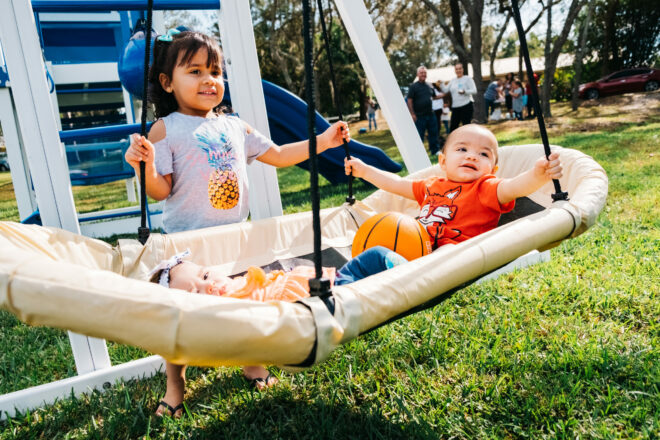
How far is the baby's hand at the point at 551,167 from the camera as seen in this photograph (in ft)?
6.40

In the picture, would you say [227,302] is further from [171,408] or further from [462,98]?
[462,98]

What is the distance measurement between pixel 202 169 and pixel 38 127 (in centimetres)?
74

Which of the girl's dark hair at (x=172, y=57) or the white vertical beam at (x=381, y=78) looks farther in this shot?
the white vertical beam at (x=381, y=78)

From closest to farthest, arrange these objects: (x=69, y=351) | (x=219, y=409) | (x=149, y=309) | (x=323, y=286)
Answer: (x=149, y=309), (x=323, y=286), (x=219, y=409), (x=69, y=351)

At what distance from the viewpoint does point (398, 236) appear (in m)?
2.26

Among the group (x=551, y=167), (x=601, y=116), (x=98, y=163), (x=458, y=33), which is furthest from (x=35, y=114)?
(x=601, y=116)

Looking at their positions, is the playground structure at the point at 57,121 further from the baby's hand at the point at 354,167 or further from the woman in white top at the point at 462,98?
the woman in white top at the point at 462,98

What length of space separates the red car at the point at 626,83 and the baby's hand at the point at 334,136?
2212cm

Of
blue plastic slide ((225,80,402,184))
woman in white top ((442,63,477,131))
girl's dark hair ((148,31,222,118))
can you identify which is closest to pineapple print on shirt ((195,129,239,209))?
girl's dark hair ((148,31,222,118))

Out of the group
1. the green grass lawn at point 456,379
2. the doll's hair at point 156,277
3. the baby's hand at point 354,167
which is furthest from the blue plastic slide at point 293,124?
the doll's hair at point 156,277

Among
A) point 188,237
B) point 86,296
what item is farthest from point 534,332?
point 86,296

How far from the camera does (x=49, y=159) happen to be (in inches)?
85.2

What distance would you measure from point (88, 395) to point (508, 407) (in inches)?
68.5

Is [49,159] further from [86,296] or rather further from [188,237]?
[86,296]
